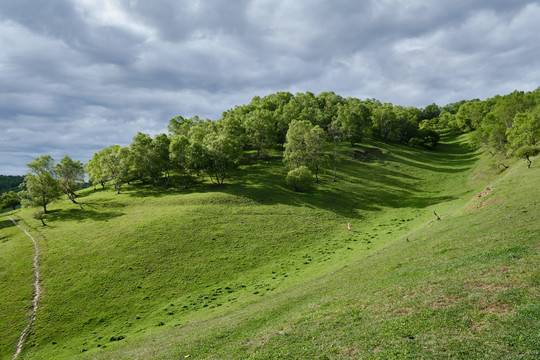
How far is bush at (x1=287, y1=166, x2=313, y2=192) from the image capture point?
75.2 meters

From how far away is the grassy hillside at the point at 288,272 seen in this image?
1265cm

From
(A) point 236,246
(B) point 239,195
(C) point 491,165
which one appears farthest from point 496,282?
(C) point 491,165

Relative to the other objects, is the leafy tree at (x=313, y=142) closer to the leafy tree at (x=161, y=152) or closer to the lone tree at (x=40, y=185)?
the leafy tree at (x=161, y=152)

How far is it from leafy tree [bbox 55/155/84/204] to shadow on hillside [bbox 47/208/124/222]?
9.47 meters

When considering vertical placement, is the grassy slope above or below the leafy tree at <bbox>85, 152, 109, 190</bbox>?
below

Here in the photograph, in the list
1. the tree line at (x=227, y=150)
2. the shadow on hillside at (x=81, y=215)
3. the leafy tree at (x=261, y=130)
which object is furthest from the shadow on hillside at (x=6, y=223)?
the leafy tree at (x=261, y=130)

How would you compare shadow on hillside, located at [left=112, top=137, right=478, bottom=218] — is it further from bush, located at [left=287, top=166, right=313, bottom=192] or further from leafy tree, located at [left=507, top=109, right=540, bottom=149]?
leafy tree, located at [left=507, top=109, right=540, bottom=149]

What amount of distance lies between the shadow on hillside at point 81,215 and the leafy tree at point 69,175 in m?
9.47

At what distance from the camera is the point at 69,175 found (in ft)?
287

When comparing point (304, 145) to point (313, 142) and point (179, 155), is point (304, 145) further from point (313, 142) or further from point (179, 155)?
point (179, 155)

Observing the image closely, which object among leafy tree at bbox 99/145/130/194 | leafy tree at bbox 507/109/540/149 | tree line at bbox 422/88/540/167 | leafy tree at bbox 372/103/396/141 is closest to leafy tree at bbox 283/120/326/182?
tree line at bbox 422/88/540/167

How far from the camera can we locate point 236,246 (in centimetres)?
4719

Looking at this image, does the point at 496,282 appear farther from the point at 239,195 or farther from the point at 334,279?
the point at 239,195

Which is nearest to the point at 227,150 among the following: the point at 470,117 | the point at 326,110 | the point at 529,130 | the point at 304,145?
the point at 304,145
